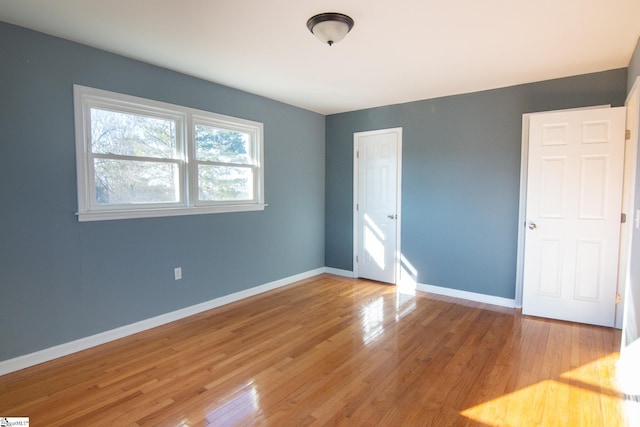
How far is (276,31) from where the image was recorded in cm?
246

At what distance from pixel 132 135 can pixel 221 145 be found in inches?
38.0

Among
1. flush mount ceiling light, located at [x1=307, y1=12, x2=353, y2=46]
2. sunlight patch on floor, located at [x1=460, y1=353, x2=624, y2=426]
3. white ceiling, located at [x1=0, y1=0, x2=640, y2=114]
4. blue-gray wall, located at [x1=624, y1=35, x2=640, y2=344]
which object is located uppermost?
white ceiling, located at [x1=0, y1=0, x2=640, y2=114]

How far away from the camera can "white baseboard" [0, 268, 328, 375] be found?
2463 mm

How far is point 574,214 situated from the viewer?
3254mm

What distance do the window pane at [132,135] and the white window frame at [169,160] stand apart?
46mm

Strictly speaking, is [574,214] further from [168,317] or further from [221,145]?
[168,317]

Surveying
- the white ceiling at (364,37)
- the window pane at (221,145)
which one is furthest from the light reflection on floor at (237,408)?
the white ceiling at (364,37)

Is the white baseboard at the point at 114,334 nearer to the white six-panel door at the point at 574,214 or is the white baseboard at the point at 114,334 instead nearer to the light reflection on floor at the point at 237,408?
the light reflection on floor at the point at 237,408

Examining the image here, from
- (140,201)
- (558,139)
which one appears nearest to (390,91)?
(558,139)

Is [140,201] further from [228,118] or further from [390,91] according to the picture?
[390,91]

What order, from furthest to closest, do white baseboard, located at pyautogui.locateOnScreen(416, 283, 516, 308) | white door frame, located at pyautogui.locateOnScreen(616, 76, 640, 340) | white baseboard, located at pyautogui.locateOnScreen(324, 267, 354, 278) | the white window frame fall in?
white baseboard, located at pyautogui.locateOnScreen(324, 267, 354, 278)
white baseboard, located at pyautogui.locateOnScreen(416, 283, 516, 308)
the white window frame
white door frame, located at pyautogui.locateOnScreen(616, 76, 640, 340)

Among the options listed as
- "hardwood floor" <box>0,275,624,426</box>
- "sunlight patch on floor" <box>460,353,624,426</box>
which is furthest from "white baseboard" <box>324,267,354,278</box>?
"sunlight patch on floor" <box>460,353,624,426</box>

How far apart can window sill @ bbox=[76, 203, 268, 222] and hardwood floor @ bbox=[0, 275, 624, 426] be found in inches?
42.7

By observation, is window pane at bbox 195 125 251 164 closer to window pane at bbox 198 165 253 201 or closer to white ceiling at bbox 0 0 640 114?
window pane at bbox 198 165 253 201
